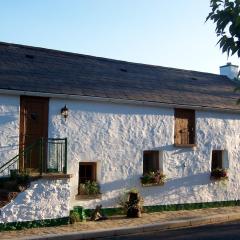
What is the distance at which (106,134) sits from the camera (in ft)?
48.7

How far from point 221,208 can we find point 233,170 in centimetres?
183

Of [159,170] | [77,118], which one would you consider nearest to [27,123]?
[77,118]

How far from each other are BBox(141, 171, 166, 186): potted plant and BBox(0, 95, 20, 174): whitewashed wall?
454 cm

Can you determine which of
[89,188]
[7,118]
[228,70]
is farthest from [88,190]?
[228,70]

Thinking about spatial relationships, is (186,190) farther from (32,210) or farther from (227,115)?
(32,210)

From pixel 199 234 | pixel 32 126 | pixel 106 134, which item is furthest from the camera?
pixel 106 134

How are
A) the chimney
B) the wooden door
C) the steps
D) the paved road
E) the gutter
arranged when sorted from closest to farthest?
the paved road → the steps → the gutter → the wooden door → the chimney

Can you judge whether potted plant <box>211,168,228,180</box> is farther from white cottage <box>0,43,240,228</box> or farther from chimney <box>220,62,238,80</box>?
chimney <box>220,62,238,80</box>

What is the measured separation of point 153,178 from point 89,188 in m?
2.44

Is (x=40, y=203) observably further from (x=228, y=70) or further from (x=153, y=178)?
(x=228, y=70)

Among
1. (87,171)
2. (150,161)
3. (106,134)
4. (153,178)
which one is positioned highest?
(106,134)

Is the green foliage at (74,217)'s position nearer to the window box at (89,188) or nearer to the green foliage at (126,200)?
the window box at (89,188)

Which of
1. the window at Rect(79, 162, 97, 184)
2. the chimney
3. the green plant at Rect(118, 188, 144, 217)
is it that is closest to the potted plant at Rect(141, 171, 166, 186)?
the green plant at Rect(118, 188, 144, 217)

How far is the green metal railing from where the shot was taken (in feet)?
42.5
